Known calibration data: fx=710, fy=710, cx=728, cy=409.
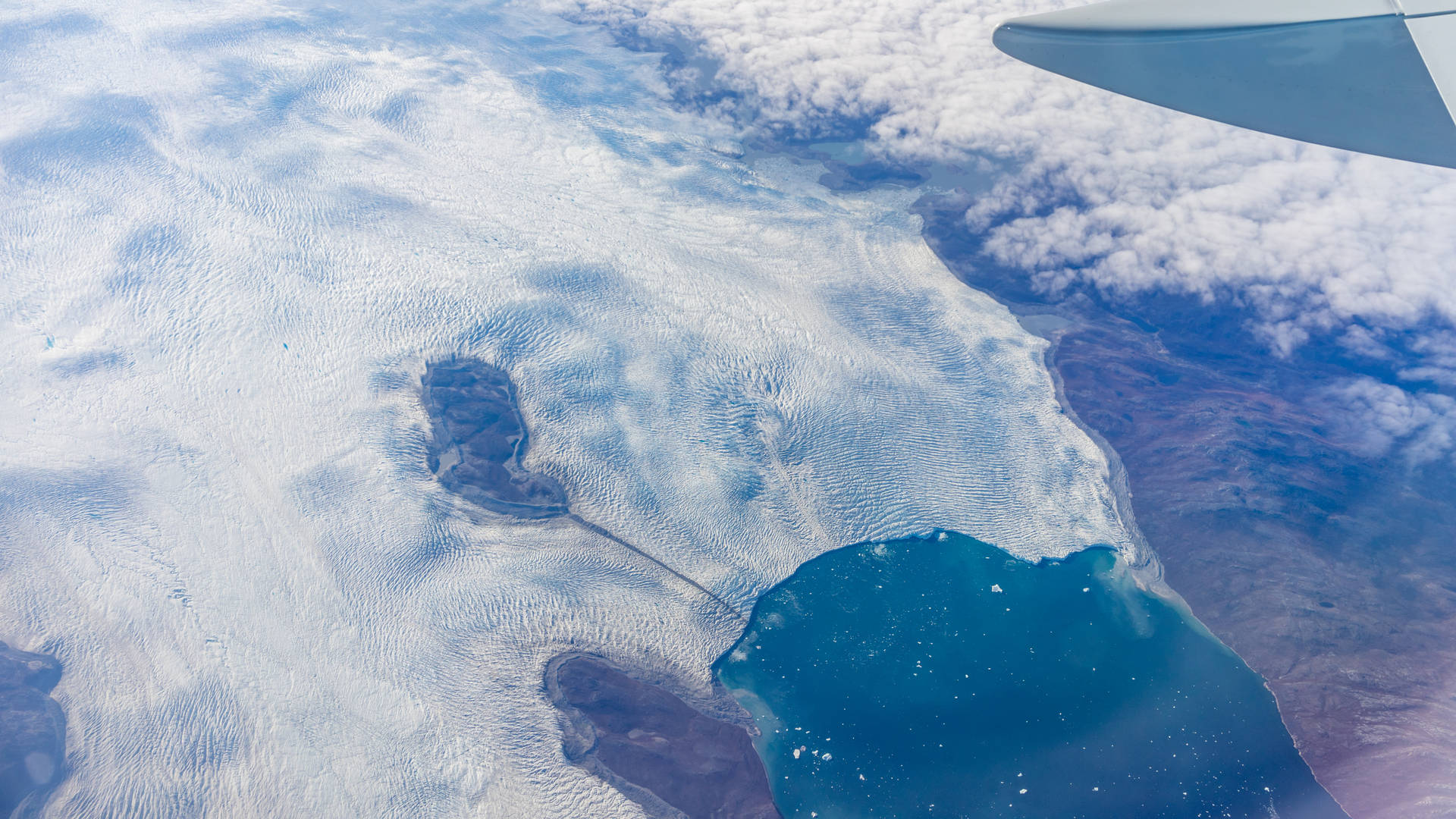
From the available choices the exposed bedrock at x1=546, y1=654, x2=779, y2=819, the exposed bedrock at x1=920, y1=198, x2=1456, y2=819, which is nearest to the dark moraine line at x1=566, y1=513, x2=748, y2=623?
the exposed bedrock at x1=546, y1=654, x2=779, y2=819

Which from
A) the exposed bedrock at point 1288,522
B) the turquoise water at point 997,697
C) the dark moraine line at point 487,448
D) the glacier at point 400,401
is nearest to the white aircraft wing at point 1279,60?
the turquoise water at point 997,697

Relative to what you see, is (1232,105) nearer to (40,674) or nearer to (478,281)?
(478,281)

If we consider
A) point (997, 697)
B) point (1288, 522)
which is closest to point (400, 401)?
point (997, 697)

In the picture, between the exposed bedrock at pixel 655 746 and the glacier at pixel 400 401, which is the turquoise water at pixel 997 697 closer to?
the exposed bedrock at pixel 655 746

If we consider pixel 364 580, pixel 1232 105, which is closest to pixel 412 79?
pixel 364 580

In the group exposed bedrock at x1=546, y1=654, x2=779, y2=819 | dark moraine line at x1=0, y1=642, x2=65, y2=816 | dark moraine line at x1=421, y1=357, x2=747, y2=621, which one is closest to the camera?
dark moraine line at x1=0, y1=642, x2=65, y2=816

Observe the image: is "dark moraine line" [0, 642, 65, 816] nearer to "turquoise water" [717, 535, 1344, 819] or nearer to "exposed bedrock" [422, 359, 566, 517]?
"exposed bedrock" [422, 359, 566, 517]
